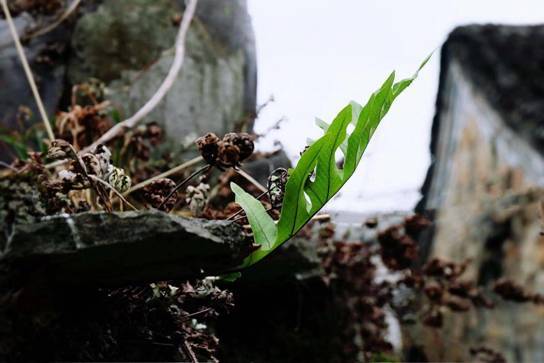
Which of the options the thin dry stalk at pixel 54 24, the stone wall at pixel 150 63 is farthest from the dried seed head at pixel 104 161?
the thin dry stalk at pixel 54 24

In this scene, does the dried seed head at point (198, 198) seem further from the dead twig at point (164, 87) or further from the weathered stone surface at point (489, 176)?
the weathered stone surface at point (489, 176)

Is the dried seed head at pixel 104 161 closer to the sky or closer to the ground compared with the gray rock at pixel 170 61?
closer to the ground

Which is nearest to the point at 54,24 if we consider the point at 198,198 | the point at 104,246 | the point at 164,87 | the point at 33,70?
the point at 33,70

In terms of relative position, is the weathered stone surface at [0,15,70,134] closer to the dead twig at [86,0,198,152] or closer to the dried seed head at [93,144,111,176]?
the dead twig at [86,0,198,152]

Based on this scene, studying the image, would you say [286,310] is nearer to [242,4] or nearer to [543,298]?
[543,298]

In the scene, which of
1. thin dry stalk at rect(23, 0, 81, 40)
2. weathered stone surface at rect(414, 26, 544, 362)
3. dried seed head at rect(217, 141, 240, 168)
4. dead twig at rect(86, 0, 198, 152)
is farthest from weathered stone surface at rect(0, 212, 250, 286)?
weathered stone surface at rect(414, 26, 544, 362)
